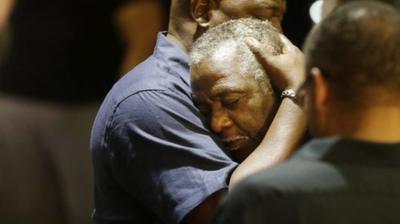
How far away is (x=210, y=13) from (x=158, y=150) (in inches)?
17.2

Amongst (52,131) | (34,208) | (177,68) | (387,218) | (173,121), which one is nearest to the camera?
(387,218)

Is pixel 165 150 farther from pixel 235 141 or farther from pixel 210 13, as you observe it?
pixel 210 13

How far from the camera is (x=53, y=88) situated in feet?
7.91

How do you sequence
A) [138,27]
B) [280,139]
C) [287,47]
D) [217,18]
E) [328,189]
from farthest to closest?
[138,27], [217,18], [287,47], [280,139], [328,189]

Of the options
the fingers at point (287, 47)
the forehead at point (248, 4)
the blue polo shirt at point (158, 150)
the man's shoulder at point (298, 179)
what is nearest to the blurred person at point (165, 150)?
the blue polo shirt at point (158, 150)

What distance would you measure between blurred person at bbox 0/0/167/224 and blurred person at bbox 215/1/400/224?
87 centimetres

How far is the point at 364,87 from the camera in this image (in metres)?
1.57

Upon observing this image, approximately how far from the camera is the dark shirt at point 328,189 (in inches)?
61.0

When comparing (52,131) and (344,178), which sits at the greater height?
(344,178)

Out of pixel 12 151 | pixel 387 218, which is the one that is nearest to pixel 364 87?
pixel 387 218

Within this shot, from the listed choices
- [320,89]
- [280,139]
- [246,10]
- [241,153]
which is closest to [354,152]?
[320,89]

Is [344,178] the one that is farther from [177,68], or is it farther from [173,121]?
[177,68]

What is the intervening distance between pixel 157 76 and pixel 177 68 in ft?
0.24

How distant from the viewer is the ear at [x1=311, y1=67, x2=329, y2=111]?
5.26 feet
